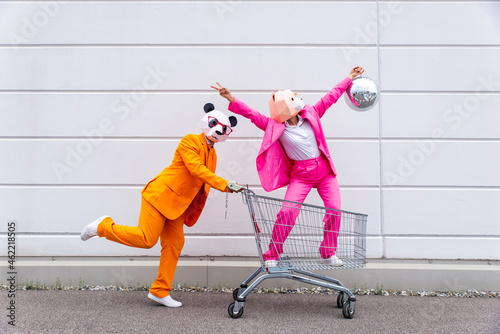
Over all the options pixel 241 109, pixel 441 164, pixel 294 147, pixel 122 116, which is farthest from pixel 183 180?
pixel 441 164

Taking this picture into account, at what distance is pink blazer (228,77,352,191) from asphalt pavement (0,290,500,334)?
1.13 metres

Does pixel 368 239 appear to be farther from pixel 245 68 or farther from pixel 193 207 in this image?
pixel 245 68

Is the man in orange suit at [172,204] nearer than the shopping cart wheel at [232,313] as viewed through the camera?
No

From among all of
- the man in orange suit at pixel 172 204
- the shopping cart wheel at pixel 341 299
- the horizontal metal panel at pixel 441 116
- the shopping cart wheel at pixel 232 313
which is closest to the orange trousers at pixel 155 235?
the man in orange suit at pixel 172 204

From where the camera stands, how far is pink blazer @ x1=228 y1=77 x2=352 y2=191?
3611 mm

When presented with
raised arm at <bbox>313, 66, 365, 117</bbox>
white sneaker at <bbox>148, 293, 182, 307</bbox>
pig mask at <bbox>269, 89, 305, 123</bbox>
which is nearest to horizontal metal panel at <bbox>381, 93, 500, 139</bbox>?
raised arm at <bbox>313, 66, 365, 117</bbox>

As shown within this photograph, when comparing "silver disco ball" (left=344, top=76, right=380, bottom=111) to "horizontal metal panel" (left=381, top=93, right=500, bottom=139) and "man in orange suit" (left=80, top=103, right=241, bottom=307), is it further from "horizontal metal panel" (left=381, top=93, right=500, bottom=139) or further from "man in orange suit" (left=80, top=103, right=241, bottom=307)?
"man in orange suit" (left=80, top=103, right=241, bottom=307)

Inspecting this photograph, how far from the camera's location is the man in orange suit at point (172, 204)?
3.43 metres

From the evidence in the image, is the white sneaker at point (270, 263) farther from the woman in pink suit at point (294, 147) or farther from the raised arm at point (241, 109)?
the raised arm at point (241, 109)

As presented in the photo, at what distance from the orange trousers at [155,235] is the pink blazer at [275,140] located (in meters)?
0.89

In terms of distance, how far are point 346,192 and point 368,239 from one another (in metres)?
0.55

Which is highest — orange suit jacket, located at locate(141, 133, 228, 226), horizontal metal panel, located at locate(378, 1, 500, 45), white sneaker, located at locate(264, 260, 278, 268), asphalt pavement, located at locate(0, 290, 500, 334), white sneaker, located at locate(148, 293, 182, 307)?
horizontal metal panel, located at locate(378, 1, 500, 45)

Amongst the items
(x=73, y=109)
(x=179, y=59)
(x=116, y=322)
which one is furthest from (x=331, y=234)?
(x=73, y=109)

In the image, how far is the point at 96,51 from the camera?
450 cm
